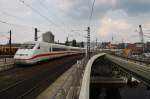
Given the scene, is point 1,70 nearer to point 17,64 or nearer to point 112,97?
point 17,64

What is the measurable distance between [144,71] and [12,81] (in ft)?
95.7

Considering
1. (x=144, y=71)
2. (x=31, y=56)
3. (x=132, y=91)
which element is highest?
(x=31, y=56)

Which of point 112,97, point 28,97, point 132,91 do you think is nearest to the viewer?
point 28,97

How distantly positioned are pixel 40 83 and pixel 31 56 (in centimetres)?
1169

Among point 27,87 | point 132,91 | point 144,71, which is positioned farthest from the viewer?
point 144,71

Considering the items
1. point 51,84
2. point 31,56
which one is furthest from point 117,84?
point 51,84

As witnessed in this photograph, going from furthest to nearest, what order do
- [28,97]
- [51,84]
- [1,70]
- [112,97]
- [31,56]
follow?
1. [112,97]
2. [31,56]
3. [1,70]
4. [51,84]
5. [28,97]

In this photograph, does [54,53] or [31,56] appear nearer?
[31,56]

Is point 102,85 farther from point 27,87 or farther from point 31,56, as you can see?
point 27,87

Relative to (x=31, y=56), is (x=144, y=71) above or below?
below

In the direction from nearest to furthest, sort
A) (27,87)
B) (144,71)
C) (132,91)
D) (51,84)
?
(27,87)
(51,84)
(132,91)
(144,71)

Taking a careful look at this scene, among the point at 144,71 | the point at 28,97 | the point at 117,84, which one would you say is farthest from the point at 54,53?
the point at 28,97

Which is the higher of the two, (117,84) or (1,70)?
(1,70)

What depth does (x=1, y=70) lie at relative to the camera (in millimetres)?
26688
